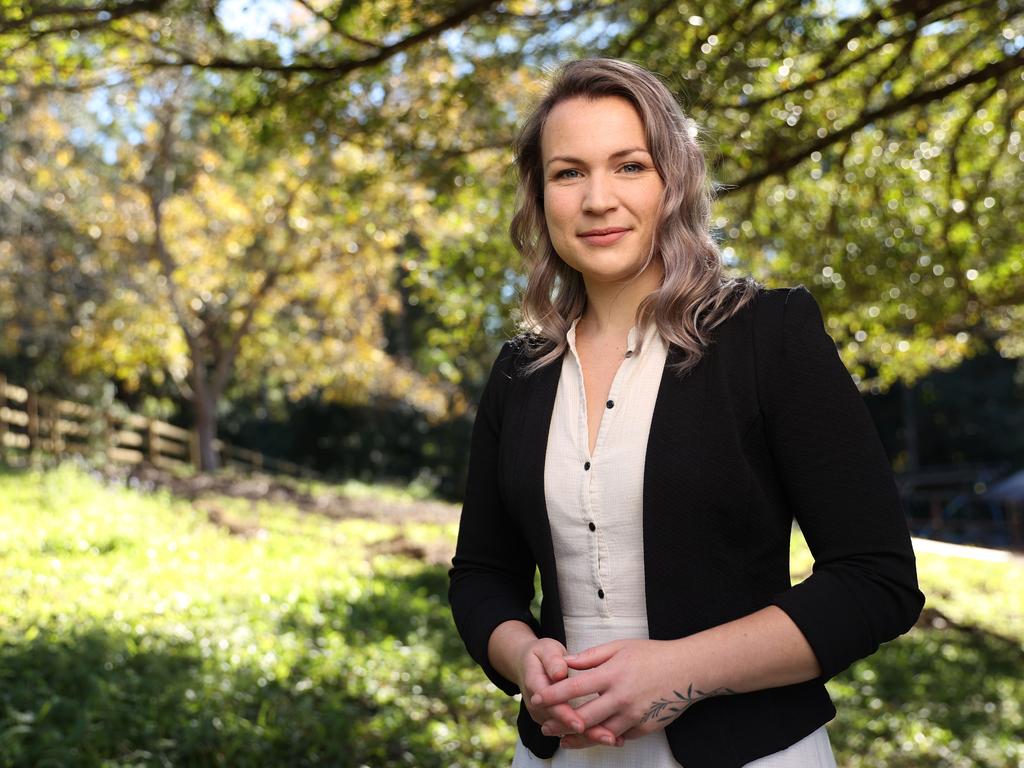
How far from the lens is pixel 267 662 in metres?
6.10

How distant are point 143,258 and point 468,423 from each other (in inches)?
431

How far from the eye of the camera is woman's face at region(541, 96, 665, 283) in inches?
69.5

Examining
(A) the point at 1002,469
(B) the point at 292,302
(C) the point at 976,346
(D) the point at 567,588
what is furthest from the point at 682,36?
(A) the point at 1002,469

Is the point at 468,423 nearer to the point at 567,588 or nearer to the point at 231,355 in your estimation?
the point at 231,355

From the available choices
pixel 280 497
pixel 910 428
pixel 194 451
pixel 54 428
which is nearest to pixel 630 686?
pixel 280 497

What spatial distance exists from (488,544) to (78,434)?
20860mm

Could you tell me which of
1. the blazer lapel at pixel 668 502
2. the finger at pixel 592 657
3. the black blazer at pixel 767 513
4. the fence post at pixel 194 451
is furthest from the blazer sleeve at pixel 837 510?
the fence post at pixel 194 451

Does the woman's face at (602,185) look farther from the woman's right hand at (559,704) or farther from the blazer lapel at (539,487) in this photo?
the woman's right hand at (559,704)

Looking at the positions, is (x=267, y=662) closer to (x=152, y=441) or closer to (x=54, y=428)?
(x=54, y=428)

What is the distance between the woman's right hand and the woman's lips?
0.66 metres

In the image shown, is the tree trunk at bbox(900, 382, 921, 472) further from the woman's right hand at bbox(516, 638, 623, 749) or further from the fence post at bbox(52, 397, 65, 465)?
the woman's right hand at bbox(516, 638, 623, 749)

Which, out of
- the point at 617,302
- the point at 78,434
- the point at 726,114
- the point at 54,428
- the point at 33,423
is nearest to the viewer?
the point at 617,302

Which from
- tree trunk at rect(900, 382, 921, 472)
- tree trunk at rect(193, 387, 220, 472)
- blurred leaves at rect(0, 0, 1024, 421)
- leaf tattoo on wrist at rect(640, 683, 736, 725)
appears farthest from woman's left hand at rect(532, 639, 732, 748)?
tree trunk at rect(900, 382, 921, 472)

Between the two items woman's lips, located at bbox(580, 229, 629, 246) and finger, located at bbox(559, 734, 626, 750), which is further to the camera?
woman's lips, located at bbox(580, 229, 629, 246)
